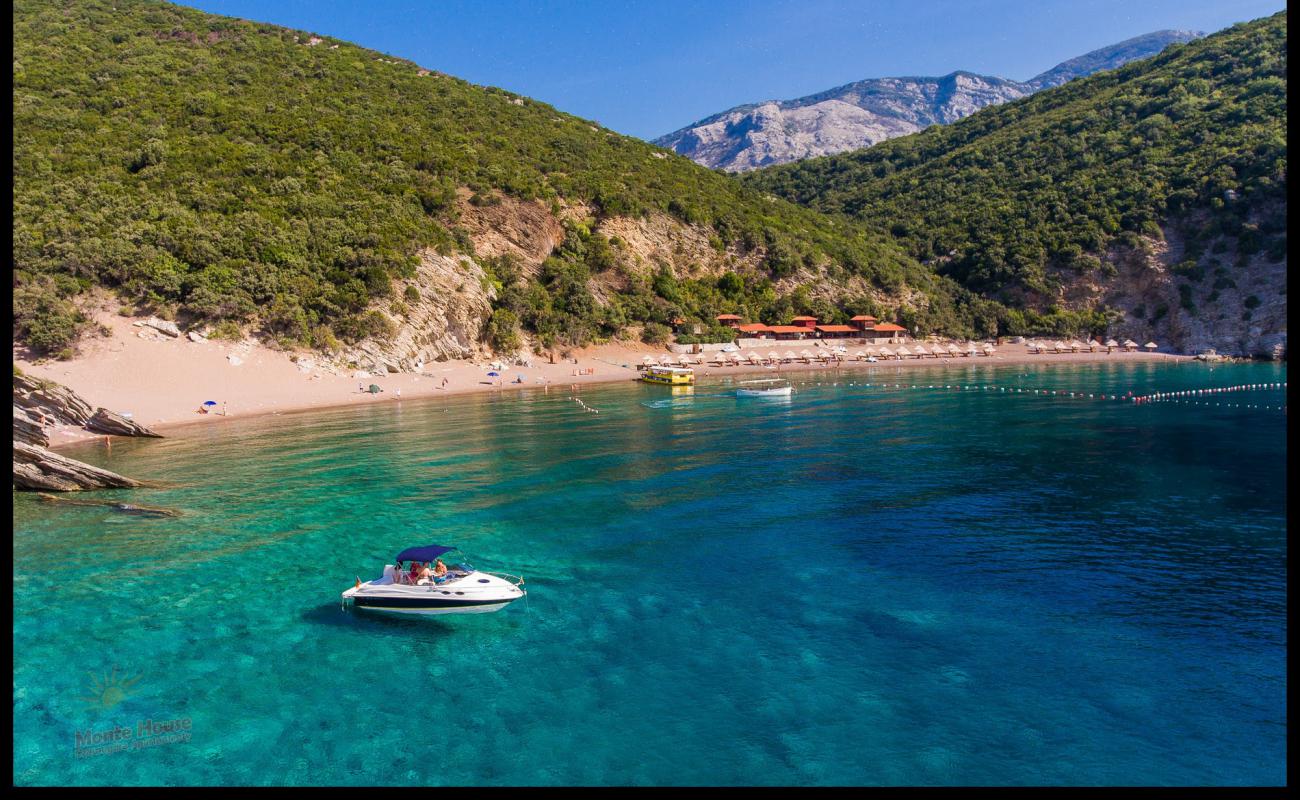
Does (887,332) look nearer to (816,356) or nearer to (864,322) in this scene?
(864,322)

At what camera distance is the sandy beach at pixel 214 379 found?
156 ft

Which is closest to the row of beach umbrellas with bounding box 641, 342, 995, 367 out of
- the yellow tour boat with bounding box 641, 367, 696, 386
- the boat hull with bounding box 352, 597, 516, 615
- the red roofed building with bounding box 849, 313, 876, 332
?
the red roofed building with bounding box 849, 313, 876, 332

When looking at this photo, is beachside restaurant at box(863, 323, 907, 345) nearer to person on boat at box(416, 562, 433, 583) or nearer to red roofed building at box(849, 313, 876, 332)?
red roofed building at box(849, 313, 876, 332)

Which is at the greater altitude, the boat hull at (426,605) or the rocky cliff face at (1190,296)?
the rocky cliff face at (1190,296)

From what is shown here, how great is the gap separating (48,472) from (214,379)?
2677cm

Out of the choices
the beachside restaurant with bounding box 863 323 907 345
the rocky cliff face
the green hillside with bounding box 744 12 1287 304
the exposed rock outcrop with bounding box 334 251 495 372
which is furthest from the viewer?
the green hillside with bounding box 744 12 1287 304

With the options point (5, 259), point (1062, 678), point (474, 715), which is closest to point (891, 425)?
point (1062, 678)

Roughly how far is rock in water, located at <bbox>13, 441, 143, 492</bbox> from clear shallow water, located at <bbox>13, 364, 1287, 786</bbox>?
2768 millimetres

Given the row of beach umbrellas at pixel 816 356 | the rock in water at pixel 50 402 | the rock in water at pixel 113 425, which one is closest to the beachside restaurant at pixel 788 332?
the row of beach umbrellas at pixel 816 356

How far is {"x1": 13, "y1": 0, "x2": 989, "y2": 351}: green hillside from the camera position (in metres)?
60.9

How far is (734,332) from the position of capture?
95.1 metres

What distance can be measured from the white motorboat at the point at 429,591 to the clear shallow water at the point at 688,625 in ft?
1.74

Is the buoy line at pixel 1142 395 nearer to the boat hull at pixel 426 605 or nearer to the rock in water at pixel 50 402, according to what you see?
the boat hull at pixel 426 605

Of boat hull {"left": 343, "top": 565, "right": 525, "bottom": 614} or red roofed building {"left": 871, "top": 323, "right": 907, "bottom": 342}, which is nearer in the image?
boat hull {"left": 343, "top": 565, "right": 525, "bottom": 614}
